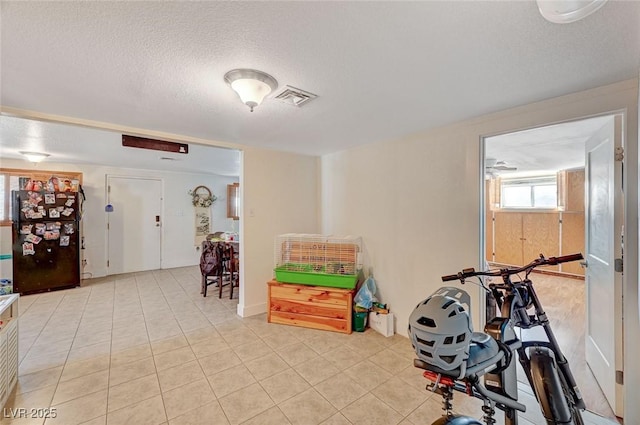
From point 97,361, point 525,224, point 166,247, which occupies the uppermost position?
point 525,224

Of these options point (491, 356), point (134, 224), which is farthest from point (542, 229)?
point (134, 224)

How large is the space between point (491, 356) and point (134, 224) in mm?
6657

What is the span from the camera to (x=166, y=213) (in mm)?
6160

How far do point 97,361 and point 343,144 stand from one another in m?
3.40

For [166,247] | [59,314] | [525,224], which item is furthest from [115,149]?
[525,224]

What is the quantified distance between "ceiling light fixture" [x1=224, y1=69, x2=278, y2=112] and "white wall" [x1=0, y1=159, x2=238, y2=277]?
532cm

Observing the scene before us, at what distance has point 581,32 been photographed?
4.13 feet

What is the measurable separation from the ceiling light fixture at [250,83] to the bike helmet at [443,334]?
5.11 ft

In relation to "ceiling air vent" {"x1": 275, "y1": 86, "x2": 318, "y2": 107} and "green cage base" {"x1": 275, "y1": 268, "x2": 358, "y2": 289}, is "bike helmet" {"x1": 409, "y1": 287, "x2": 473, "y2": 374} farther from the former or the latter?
"green cage base" {"x1": 275, "y1": 268, "x2": 358, "y2": 289}

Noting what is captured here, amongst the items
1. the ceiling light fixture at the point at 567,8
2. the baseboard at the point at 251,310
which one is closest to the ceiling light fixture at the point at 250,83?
the ceiling light fixture at the point at 567,8

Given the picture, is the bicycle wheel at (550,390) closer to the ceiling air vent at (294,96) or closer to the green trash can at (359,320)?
the green trash can at (359,320)

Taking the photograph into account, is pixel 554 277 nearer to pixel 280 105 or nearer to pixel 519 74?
pixel 519 74

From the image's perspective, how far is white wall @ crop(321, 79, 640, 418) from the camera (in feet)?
5.61

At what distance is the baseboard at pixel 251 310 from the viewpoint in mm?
3488
